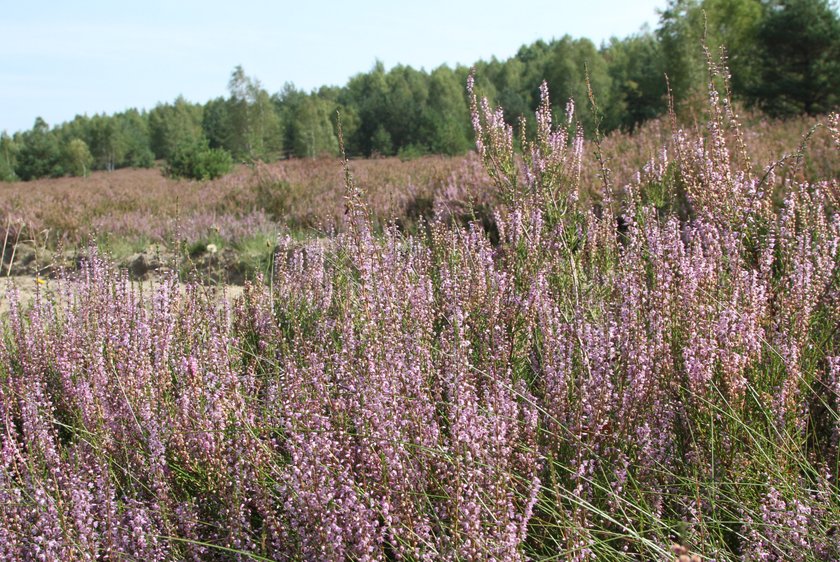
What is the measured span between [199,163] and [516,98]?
2037 inches

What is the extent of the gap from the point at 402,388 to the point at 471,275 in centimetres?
116

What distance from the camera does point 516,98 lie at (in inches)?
2746

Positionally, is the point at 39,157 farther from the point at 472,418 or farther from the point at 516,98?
the point at 472,418

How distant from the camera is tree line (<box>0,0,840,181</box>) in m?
27.2

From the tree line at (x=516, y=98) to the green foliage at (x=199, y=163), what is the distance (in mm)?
61

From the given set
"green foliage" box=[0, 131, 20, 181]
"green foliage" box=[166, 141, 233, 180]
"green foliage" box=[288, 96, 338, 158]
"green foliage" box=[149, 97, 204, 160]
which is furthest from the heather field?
"green foliage" box=[149, 97, 204, 160]

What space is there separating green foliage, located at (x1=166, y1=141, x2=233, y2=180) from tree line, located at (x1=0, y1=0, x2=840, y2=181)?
0.20 feet

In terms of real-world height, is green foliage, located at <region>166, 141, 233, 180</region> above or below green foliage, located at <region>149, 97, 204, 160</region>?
below

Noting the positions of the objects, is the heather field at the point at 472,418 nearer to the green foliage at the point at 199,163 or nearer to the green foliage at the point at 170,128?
the green foliage at the point at 199,163

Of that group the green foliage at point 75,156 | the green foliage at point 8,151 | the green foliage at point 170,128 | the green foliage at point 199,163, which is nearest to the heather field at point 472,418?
the green foliage at point 199,163

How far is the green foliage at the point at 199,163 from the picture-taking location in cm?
2231

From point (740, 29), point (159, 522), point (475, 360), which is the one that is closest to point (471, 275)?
point (475, 360)

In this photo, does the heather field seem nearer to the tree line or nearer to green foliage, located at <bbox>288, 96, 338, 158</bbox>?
the tree line

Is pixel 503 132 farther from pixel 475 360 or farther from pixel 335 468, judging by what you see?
pixel 335 468
